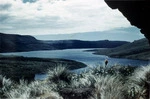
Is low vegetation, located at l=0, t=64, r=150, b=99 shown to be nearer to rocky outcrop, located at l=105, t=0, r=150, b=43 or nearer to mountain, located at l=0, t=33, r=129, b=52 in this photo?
rocky outcrop, located at l=105, t=0, r=150, b=43

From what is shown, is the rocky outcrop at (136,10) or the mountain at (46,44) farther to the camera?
the mountain at (46,44)

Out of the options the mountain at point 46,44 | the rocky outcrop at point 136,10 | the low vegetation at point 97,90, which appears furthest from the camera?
the mountain at point 46,44

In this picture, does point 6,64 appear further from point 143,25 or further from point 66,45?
point 143,25

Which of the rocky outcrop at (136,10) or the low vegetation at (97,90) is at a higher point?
the rocky outcrop at (136,10)

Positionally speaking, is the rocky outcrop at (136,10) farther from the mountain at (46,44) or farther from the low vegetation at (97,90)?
the mountain at (46,44)

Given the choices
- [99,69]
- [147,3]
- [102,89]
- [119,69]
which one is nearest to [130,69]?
[119,69]

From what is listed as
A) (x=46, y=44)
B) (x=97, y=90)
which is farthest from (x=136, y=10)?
(x=46, y=44)

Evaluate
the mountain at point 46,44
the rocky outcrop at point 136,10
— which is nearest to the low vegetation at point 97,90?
the rocky outcrop at point 136,10

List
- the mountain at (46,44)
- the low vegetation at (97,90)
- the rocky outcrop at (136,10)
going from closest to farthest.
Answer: the rocky outcrop at (136,10), the low vegetation at (97,90), the mountain at (46,44)
